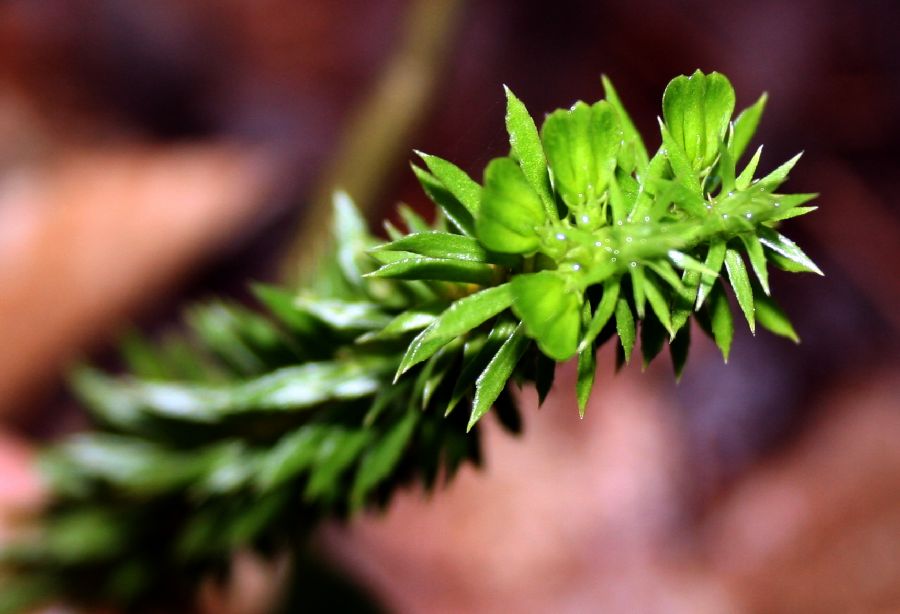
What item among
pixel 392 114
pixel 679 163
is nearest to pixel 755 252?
pixel 679 163

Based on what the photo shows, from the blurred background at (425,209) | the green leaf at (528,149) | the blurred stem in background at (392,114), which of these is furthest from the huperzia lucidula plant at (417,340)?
the blurred background at (425,209)

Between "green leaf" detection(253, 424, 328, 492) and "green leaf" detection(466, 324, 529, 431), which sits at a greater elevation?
"green leaf" detection(253, 424, 328, 492)

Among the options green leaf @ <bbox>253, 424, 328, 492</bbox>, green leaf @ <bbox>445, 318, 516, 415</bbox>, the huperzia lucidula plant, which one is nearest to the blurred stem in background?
the huperzia lucidula plant

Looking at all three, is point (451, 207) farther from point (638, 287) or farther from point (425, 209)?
point (425, 209)

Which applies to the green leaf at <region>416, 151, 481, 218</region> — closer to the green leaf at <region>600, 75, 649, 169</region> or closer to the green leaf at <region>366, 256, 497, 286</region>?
the green leaf at <region>366, 256, 497, 286</region>

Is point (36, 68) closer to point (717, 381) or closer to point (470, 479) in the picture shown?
point (470, 479)
